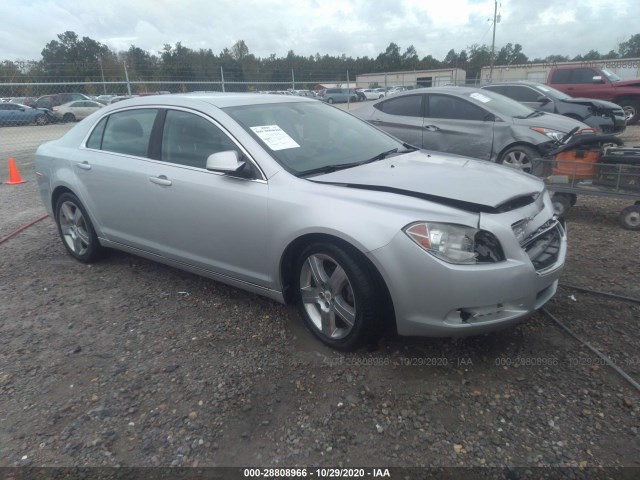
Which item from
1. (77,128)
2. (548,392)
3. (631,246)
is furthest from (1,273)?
(631,246)

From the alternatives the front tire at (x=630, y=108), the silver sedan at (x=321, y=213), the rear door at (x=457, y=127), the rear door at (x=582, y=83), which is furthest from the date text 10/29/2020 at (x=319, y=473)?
the front tire at (x=630, y=108)

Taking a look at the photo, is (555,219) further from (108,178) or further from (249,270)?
(108,178)

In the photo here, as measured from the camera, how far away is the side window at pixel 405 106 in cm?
773

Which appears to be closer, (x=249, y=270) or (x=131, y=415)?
(x=131, y=415)

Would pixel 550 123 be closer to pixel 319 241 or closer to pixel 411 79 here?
pixel 319 241

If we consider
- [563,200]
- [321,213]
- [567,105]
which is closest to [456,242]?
[321,213]

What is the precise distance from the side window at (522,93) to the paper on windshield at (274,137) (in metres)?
9.64

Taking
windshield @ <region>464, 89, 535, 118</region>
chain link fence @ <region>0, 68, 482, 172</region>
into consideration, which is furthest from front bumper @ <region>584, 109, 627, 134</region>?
chain link fence @ <region>0, 68, 482, 172</region>

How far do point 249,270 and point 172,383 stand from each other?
88 centimetres

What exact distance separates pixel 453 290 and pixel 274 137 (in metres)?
1.66

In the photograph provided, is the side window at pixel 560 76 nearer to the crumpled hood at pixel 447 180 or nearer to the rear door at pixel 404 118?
the rear door at pixel 404 118

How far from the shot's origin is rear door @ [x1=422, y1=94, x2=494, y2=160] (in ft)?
23.3

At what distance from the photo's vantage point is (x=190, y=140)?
3.64 m

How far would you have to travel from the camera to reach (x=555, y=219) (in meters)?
3.21
